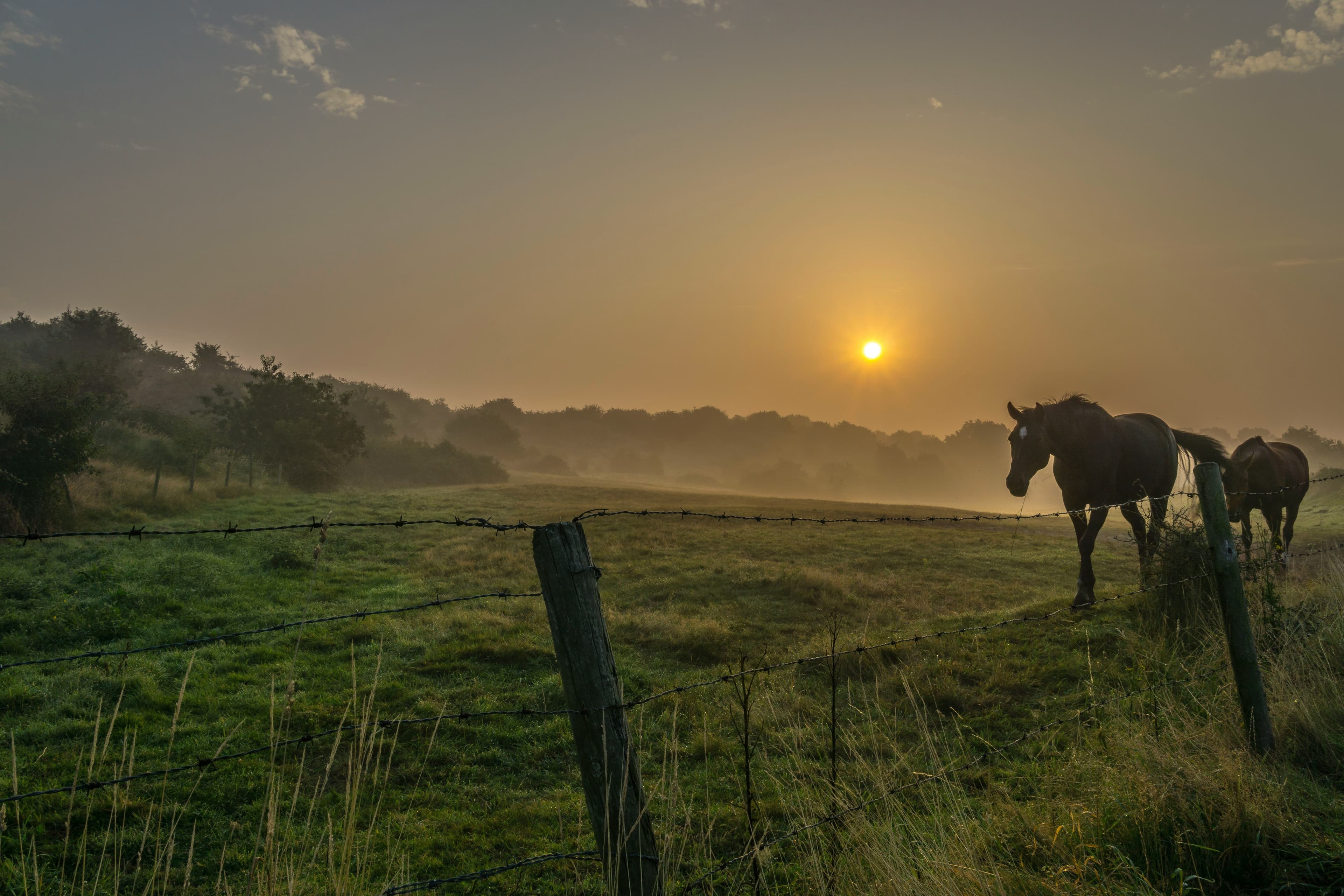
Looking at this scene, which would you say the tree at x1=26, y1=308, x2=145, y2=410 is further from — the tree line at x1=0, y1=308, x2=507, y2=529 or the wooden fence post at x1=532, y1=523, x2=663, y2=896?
the wooden fence post at x1=532, y1=523, x2=663, y2=896

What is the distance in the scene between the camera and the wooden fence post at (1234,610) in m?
4.12

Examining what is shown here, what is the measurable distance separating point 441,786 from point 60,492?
21.1 m

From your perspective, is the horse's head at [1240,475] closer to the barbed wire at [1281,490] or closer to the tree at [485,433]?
the barbed wire at [1281,490]

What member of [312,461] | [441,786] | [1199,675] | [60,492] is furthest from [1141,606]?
[312,461]

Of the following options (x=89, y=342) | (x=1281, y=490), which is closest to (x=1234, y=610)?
(x=1281, y=490)

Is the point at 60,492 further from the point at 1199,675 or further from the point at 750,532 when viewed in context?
the point at 1199,675

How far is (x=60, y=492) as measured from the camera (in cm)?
2041

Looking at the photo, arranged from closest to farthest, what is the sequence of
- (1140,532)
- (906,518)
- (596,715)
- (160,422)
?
1. (596,715)
2. (906,518)
3. (1140,532)
4. (160,422)

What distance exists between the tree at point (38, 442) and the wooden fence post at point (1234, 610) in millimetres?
24113

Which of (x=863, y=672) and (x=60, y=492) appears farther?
(x=60, y=492)

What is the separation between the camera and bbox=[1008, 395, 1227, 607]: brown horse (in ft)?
32.8

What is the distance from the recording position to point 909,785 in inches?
138

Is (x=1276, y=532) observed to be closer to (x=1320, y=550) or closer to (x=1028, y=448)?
(x=1028, y=448)

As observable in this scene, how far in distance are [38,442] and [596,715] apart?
24.3 meters
